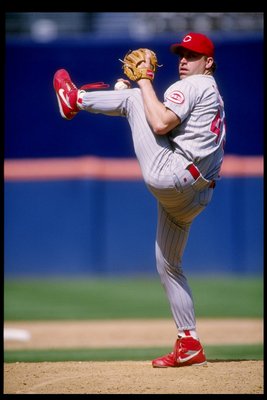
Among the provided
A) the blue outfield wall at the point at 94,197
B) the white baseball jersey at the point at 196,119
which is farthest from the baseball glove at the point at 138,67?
the blue outfield wall at the point at 94,197

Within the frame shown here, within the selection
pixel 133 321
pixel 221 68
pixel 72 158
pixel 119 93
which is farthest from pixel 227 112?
pixel 119 93

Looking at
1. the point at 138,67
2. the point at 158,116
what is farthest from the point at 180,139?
the point at 138,67

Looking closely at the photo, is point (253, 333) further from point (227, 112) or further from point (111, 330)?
point (227, 112)

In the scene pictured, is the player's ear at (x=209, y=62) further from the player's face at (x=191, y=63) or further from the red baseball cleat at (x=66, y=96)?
the red baseball cleat at (x=66, y=96)

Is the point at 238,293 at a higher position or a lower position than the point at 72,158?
lower

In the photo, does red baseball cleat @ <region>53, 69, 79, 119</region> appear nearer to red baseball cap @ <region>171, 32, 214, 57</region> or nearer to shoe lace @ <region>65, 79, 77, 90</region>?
shoe lace @ <region>65, 79, 77, 90</region>
